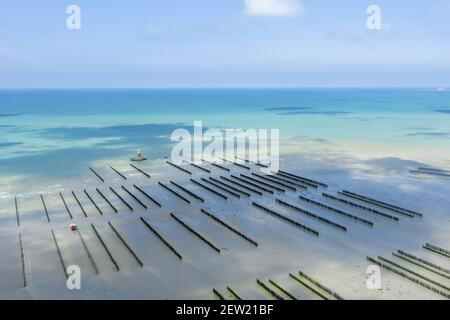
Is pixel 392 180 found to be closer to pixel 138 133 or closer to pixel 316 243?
pixel 316 243

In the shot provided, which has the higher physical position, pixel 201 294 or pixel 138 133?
pixel 138 133

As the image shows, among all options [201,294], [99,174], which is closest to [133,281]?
[201,294]

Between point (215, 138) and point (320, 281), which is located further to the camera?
point (215, 138)

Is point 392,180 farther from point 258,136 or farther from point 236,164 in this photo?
point 258,136

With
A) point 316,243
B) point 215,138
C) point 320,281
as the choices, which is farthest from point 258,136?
point 320,281
